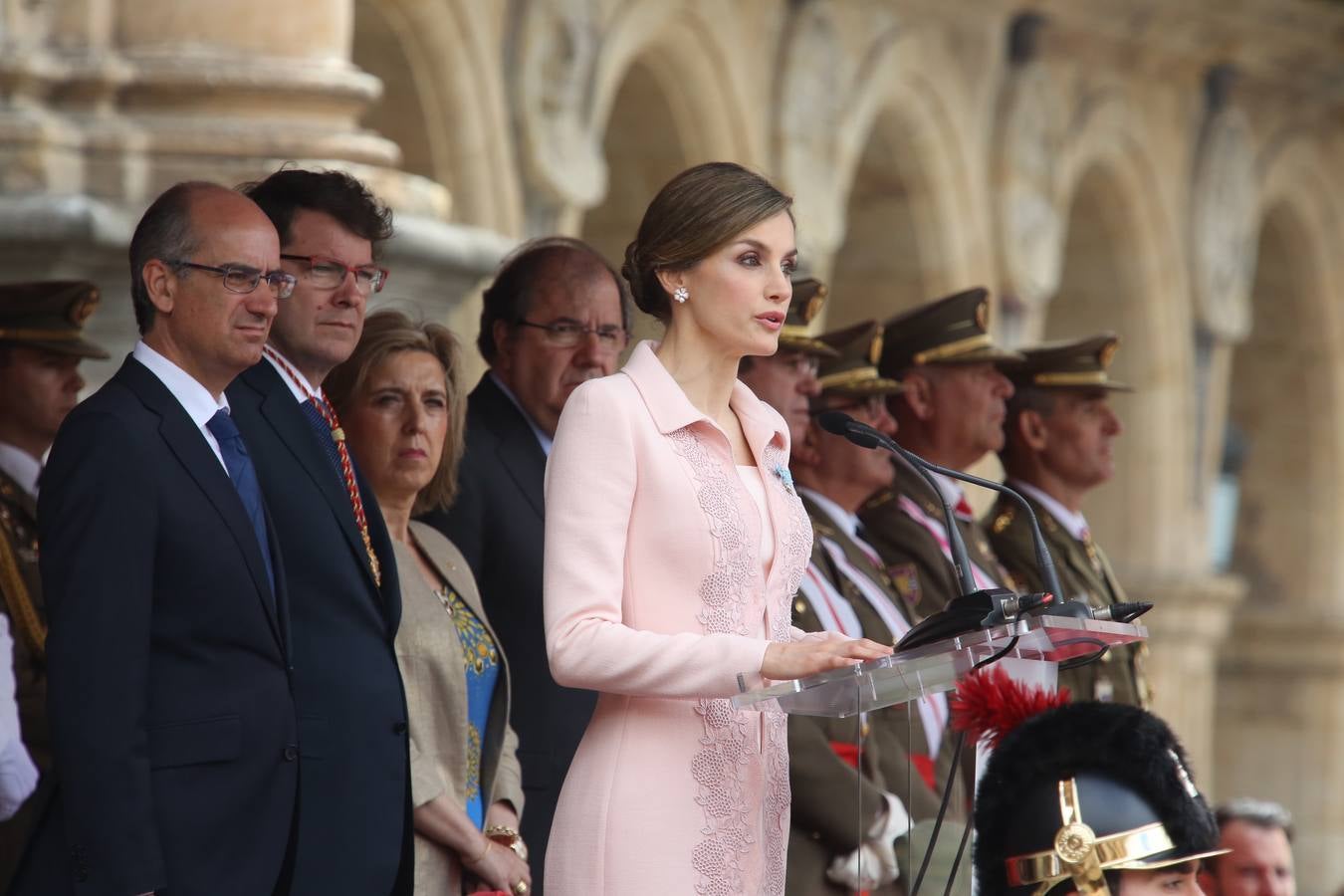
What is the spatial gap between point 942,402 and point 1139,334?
646 cm

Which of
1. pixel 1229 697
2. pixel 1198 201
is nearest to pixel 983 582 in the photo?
pixel 1198 201

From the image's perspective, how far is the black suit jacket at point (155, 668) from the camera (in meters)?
2.93

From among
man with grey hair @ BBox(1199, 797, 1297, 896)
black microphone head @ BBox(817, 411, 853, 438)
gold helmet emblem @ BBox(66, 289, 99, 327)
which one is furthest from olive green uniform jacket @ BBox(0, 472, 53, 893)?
man with grey hair @ BBox(1199, 797, 1297, 896)

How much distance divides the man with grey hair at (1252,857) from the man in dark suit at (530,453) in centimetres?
172

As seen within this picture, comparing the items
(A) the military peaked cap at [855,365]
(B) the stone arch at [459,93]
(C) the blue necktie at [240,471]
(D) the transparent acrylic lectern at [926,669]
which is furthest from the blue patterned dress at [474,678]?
(B) the stone arch at [459,93]

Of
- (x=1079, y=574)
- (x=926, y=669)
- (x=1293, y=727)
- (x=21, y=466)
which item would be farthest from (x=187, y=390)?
(x=1293, y=727)

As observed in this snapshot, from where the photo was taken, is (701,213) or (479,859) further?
(479,859)

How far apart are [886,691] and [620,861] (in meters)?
0.42

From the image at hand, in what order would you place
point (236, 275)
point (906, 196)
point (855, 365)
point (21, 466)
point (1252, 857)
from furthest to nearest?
point (906, 196) < point (1252, 857) < point (855, 365) < point (21, 466) < point (236, 275)

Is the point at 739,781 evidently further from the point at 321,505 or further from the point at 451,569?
the point at 451,569

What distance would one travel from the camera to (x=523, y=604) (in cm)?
414

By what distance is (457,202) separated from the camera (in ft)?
24.7

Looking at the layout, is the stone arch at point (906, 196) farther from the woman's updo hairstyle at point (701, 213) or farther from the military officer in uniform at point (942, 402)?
the woman's updo hairstyle at point (701, 213)

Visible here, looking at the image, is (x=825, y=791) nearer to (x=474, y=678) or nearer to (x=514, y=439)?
(x=474, y=678)
